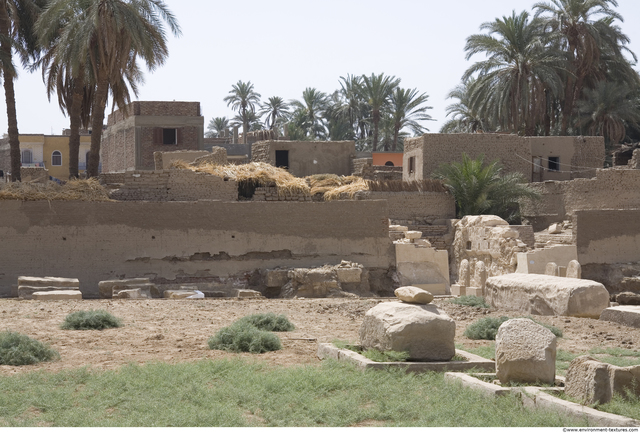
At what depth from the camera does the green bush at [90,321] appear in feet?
33.7

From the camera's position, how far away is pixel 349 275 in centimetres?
1816

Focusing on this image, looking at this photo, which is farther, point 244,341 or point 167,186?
point 167,186

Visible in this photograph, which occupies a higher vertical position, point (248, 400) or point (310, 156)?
point (310, 156)

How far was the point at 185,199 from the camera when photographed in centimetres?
2025

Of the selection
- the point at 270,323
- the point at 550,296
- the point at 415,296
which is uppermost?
the point at 415,296

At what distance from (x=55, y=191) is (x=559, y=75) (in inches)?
1067

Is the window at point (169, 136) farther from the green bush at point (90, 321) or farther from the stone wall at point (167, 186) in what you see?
the green bush at point (90, 321)

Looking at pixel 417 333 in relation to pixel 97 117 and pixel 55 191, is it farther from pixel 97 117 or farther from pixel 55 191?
pixel 97 117

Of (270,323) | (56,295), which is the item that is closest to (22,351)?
(270,323)

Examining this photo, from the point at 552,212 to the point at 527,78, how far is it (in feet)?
36.8

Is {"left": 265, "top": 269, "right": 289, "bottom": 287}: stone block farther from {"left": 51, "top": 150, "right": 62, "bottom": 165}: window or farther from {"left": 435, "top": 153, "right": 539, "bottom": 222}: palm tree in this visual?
{"left": 51, "top": 150, "right": 62, "bottom": 165}: window

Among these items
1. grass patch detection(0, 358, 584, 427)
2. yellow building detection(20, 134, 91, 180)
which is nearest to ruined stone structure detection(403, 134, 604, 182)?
grass patch detection(0, 358, 584, 427)

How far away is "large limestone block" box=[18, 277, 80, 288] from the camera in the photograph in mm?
15281

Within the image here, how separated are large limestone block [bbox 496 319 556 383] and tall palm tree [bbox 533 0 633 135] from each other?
32.4 metres
